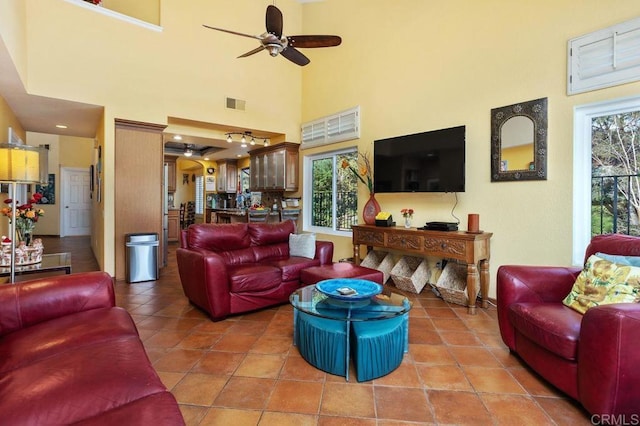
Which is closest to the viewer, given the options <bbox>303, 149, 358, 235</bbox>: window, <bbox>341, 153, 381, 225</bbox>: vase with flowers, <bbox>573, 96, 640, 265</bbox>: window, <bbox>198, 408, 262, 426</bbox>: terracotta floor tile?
<bbox>198, 408, 262, 426</bbox>: terracotta floor tile

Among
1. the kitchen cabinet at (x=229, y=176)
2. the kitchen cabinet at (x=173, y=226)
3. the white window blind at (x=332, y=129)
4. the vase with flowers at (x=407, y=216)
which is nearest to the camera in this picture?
the vase with flowers at (x=407, y=216)

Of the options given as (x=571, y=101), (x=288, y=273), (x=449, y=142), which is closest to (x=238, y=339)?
(x=288, y=273)

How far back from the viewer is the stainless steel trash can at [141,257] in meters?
4.36

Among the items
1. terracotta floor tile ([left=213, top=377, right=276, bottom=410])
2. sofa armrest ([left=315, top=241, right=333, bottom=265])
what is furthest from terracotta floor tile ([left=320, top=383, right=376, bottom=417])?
sofa armrest ([left=315, top=241, right=333, bottom=265])

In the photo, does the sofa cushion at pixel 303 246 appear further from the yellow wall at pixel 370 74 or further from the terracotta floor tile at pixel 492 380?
the terracotta floor tile at pixel 492 380

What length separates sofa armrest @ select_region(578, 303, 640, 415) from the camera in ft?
4.70

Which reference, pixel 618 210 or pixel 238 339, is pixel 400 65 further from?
pixel 238 339

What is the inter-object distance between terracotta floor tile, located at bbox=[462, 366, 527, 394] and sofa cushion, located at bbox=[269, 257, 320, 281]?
6.03 feet

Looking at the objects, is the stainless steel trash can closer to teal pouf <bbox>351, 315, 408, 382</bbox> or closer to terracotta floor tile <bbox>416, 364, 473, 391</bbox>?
teal pouf <bbox>351, 315, 408, 382</bbox>

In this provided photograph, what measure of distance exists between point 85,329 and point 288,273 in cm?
199

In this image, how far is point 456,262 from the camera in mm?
3857

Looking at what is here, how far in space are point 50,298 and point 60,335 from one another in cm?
42

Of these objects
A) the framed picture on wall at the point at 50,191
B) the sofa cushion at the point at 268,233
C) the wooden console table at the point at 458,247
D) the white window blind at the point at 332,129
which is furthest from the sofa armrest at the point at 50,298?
the framed picture on wall at the point at 50,191

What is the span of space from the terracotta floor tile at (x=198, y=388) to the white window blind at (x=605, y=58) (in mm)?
3806
